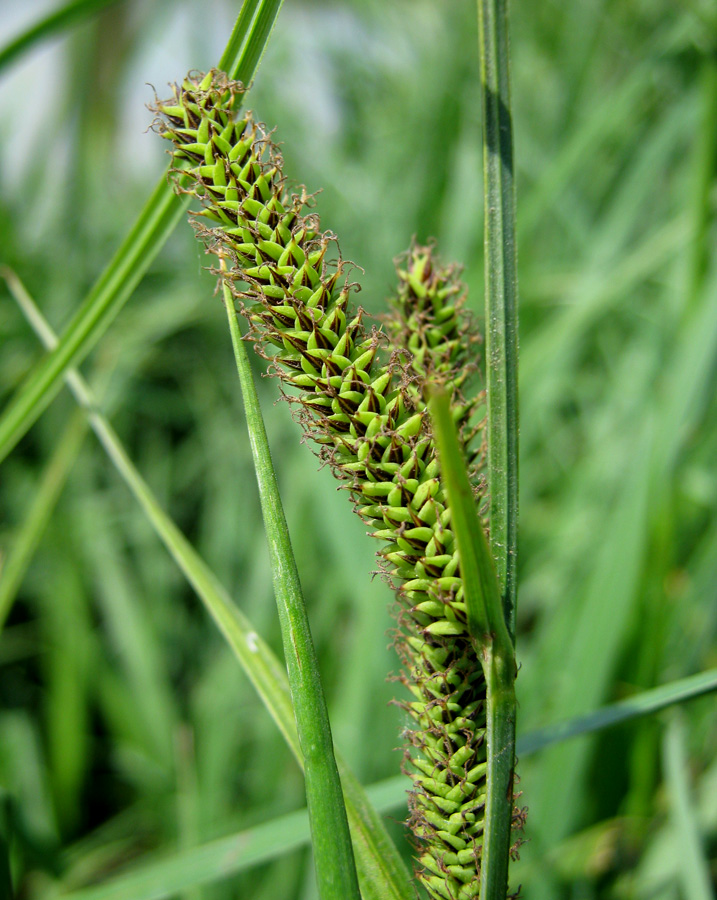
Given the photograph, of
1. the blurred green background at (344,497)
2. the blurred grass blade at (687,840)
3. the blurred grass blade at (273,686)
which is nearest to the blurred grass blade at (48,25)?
Result: the blurred green background at (344,497)

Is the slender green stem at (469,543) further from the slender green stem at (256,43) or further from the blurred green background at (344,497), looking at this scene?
the blurred green background at (344,497)

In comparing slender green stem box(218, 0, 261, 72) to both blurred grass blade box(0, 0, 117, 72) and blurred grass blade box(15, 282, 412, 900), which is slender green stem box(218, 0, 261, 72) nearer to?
blurred grass blade box(0, 0, 117, 72)

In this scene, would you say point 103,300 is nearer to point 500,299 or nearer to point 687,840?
point 500,299

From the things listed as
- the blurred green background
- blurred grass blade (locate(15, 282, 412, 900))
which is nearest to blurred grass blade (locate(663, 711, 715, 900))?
the blurred green background

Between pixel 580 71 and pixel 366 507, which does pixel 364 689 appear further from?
pixel 580 71

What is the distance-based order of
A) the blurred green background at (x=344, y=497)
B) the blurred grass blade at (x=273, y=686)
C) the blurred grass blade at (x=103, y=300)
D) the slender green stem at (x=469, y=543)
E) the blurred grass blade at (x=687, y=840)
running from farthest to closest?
the blurred green background at (x=344, y=497), the blurred grass blade at (x=687, y=840), the blurred grass blade at (x=103, y=300), the blurred grass blade at (x=273, y=686), the slender green stem at (x=469, y=543)

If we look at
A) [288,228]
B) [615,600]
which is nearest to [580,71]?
[615,600]
